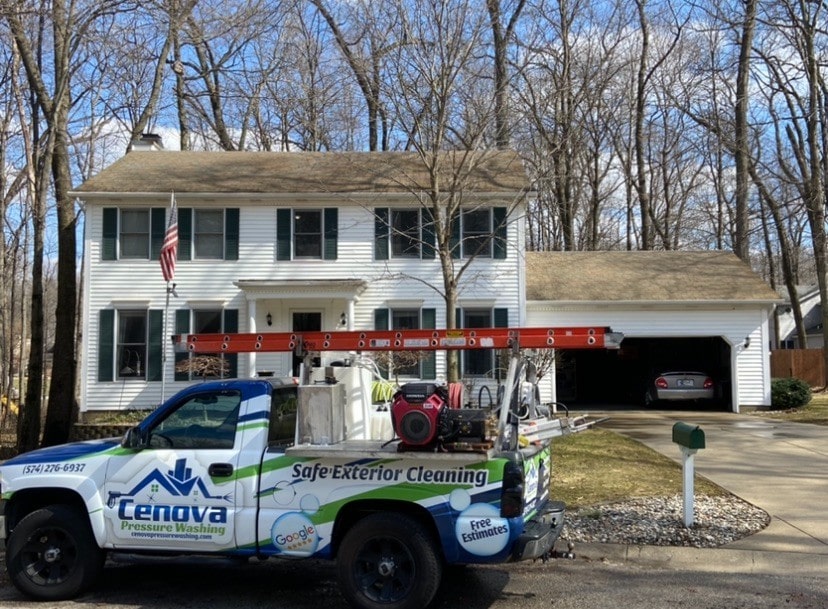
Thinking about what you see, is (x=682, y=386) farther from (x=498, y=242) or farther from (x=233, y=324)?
(x=233, y=324)

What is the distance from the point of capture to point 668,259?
2391 centimetres

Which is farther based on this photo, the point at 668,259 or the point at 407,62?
the point at 668,259

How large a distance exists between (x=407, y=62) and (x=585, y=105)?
61.3 feet

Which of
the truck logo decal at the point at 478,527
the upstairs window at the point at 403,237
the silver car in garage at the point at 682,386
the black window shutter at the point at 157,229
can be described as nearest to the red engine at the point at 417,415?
the truck logo decal at the point at 478,527

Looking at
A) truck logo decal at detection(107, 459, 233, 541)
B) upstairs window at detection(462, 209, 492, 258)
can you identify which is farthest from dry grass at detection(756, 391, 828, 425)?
truck logo decal at detection(107, 459, 233, 541)

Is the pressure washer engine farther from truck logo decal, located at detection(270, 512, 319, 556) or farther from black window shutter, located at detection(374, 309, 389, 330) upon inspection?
black window shutter, located at detection(374, 309, 389, 330)

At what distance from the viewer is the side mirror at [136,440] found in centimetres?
583

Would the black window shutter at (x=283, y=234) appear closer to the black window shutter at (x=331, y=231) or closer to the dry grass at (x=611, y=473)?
the black window shutter at (x=331, y=231)

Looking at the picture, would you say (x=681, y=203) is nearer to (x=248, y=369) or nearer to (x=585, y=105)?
(x=585, y=105)

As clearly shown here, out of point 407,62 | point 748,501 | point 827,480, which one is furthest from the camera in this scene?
point 407,62

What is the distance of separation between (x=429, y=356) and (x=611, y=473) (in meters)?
8.86

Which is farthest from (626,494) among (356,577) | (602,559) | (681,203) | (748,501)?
(681,203)

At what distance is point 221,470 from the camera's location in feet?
18.3

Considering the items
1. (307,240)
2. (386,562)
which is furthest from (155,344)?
(386,562)
